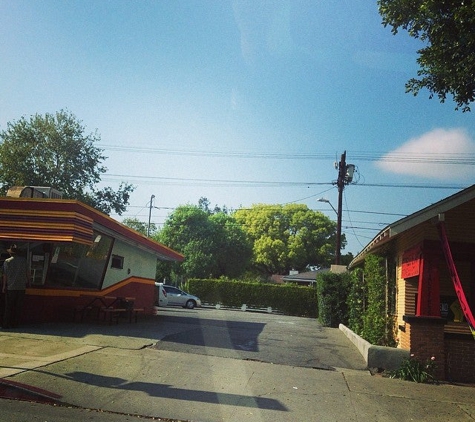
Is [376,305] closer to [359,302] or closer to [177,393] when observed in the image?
[359,302]

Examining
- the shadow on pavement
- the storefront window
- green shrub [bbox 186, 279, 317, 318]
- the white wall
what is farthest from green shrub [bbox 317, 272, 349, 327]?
the shadow on pavement

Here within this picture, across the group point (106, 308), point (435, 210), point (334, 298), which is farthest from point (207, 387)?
point (334, 298)

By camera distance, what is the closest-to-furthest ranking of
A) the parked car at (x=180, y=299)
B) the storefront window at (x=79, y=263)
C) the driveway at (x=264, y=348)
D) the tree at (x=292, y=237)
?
1. the driveway at (x=264, y=348)
2. the storefront window at (x=79, y=263)
3. the parked car at (x=180, y=299)
4. the tree at (x=292, y=237)

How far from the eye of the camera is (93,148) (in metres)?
34.3

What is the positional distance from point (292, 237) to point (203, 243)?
1581cm

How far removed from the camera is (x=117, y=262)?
16422mm

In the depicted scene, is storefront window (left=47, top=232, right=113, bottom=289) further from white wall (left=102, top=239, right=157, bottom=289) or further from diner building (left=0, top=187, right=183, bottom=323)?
white wall (left=102, top=239, right=157, bottom=289)

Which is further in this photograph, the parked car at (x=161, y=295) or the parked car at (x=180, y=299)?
the parked car at (x=180, y=299)

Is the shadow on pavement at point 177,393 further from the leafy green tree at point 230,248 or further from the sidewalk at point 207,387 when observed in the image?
the leafy green tree at point 230,248

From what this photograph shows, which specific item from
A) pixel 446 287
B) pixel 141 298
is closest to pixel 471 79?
pixel 446 287

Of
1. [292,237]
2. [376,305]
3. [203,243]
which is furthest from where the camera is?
[292,237]

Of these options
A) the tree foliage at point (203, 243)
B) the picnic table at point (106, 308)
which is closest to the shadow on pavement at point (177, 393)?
the picnic table at point (106, 308)

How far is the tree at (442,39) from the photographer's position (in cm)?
832

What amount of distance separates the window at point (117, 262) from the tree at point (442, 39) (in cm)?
1082
